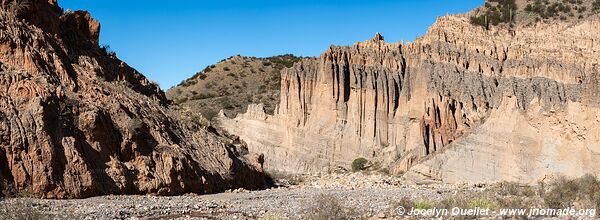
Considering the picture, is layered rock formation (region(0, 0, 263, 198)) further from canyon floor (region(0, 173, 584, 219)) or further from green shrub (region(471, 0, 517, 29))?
green shrub (region(471, 0, 517, 29))

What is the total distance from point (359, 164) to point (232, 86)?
109ft

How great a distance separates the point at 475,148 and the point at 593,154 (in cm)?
664

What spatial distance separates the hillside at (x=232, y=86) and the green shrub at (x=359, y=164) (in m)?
13.7

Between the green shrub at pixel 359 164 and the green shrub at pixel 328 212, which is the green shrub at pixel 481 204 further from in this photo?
the green shrub at pixel 359 164

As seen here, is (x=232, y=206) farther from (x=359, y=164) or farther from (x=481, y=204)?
(x=359, y=164)

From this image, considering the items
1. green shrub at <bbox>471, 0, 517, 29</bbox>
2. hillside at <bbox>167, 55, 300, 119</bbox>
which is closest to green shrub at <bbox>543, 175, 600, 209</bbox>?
hillside at <bbox>167, 55, 300, 119</bbox>

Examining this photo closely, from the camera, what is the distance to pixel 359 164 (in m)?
48.8

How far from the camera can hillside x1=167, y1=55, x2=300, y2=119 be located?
222 feet

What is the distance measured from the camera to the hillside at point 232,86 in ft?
222

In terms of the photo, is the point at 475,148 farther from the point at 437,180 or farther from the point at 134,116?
the point at 134,116

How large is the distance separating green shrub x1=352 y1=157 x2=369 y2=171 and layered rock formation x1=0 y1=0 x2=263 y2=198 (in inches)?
696

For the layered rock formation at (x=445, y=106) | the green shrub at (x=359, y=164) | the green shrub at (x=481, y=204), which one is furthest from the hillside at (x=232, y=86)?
the green shrub at (x=481, y=204)

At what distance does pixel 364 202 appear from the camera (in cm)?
2475

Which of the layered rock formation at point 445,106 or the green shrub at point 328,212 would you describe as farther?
the layered rock formation at point 445,106
